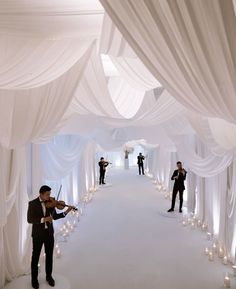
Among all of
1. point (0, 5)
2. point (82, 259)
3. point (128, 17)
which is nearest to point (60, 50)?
point (0, 5)

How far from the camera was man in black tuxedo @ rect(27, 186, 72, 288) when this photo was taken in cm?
336

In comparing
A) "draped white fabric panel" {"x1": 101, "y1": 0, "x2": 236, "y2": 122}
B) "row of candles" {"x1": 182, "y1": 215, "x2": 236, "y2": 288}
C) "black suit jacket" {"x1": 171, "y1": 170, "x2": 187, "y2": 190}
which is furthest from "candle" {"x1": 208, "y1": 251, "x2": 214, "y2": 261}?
"draped white fabric panel" {"x1": 101, "y1": 0, "x2": 236, "y2": 122}

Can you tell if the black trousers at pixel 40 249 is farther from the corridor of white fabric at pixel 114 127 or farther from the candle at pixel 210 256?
the candle at pixel 210 256

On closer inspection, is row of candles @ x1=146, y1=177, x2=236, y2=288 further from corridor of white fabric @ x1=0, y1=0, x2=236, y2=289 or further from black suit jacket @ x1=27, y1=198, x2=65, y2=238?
black suit jacket @ x1=27, y1=198, x2=65, y2=238

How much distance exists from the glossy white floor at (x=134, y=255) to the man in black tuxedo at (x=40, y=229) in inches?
7.4

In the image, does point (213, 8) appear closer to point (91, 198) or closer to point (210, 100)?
point (210, 100)

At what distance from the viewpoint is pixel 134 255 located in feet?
14.7

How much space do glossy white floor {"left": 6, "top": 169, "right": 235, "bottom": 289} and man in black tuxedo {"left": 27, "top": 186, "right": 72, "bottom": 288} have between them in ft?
0.62

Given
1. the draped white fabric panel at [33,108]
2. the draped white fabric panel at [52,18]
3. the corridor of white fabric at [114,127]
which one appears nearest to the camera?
the corridor of white fabric at [114,127]

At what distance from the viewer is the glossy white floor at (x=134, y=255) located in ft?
12.0

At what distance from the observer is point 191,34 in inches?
47.6

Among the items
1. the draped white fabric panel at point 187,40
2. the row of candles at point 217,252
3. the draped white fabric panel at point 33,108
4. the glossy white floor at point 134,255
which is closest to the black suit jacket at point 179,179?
the glossy white floor at point 134,255

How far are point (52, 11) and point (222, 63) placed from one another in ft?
2.95

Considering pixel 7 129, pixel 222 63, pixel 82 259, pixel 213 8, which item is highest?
pixel 213 8
